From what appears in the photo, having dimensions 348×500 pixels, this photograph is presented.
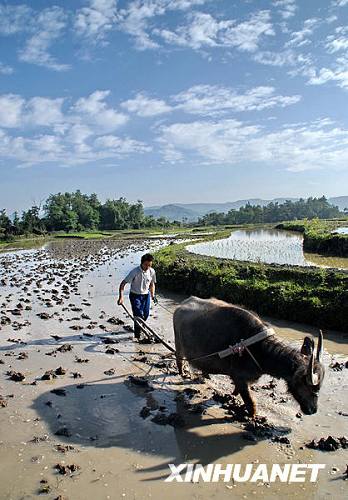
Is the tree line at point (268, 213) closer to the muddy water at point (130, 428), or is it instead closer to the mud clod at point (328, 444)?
the muddy water at point (130, 428)

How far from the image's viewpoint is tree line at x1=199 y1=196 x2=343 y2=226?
109 meters

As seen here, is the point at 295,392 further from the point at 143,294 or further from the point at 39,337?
the point at 39,337

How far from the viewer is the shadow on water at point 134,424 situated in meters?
5.16

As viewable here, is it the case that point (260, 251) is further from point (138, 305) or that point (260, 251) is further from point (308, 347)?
point (308, 347)

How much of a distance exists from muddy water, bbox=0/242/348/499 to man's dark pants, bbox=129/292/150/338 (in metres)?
0.40

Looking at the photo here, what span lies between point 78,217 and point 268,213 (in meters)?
54.3

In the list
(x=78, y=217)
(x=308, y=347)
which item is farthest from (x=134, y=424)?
(x=78, y=217)

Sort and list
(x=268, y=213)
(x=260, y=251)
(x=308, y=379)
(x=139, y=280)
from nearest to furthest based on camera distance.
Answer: (x=308, y=379) → (x=139, y=280) → (x=260, y=251) → (x=268, y=213)

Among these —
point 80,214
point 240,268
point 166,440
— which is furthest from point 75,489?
point 80,214

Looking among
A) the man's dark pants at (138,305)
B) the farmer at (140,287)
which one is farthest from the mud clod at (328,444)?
the man's dark pants at (138,305)

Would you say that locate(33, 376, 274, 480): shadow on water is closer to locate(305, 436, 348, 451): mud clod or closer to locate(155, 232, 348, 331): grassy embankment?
locate(305, 436, 348, 451): mud clod

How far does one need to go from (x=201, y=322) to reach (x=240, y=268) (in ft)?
28.0

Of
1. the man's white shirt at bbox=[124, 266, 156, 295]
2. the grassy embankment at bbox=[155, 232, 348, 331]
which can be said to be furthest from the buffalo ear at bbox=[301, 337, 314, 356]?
the grassy embankment at bbox=[155, 232, 348, 331]

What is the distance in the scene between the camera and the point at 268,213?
118m
